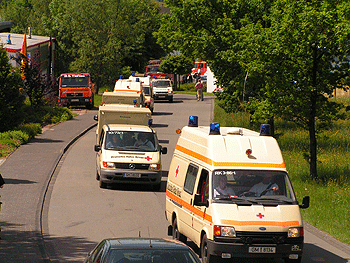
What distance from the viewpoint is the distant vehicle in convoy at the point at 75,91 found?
46062 mm

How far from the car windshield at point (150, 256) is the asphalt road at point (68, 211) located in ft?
14.0

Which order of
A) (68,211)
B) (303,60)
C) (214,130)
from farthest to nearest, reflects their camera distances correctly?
(303,60) → (68,211) → (214,130)

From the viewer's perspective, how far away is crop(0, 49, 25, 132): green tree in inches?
1172

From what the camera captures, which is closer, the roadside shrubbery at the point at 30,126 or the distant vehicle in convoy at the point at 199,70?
the roadside shrubbery at the point at 30,126

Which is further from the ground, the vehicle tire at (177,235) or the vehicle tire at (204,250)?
the vehicle tire at (204,250)

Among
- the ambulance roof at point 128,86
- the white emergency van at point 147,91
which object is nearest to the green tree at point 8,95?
the ambulance roof at point 128,86

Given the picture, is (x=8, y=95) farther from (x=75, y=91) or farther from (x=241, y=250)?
(x=241, y=250)

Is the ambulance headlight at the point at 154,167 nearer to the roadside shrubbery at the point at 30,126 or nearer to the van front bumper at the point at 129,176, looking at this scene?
the van front bumper at the point at 129,176

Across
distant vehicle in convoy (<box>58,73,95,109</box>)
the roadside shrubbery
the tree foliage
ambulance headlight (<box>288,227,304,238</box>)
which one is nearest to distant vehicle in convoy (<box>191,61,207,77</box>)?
distant vehicle in convoy (<box>58,73,95,109</box>)

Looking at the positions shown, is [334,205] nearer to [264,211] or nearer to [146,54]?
[264,211]

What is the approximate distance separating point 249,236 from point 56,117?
29.8 metres

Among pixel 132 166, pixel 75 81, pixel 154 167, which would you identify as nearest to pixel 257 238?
pixel 154 167

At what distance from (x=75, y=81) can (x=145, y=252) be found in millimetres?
40648

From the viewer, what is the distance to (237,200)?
10633mm
